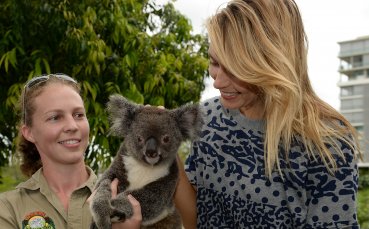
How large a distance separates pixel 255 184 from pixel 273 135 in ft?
0.80

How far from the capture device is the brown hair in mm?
2944

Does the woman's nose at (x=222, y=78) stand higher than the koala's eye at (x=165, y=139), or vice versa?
the woman's nose at (x=222, y=78)

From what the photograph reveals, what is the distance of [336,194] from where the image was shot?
2355mm

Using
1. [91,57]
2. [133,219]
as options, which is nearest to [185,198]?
[133,219]

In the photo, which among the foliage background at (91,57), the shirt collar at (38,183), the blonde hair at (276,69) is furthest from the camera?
the foliage background at (91,57)

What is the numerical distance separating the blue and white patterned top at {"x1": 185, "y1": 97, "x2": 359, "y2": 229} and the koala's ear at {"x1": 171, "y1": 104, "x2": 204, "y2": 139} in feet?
0.48

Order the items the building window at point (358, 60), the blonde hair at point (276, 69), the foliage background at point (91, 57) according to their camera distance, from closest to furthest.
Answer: the blonde hair at point (276, 69) → the foliage background at point (91, 57) → the building window at point (358, 60)

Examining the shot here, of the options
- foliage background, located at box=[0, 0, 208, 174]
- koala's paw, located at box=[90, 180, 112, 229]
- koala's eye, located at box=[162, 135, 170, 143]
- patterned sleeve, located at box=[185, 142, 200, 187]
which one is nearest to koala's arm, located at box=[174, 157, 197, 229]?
patterned sleeve, located at box=[185, 142, 200, 187]

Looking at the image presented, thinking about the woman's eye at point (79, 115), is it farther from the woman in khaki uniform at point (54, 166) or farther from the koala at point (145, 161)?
the koala at point (145, 161)

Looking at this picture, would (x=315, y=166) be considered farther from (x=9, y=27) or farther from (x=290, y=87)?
(x=9, y=27)

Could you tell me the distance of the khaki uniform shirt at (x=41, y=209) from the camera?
2725 mm

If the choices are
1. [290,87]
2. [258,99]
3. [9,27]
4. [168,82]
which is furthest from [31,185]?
[168,82]

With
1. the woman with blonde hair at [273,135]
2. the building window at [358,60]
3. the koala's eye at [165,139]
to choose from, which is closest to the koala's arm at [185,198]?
the woman with blonde hair at [273,135]

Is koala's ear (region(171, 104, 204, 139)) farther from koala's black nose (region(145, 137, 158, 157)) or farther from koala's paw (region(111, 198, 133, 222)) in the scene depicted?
koala's paw (region(111, 198, 133, 222))
